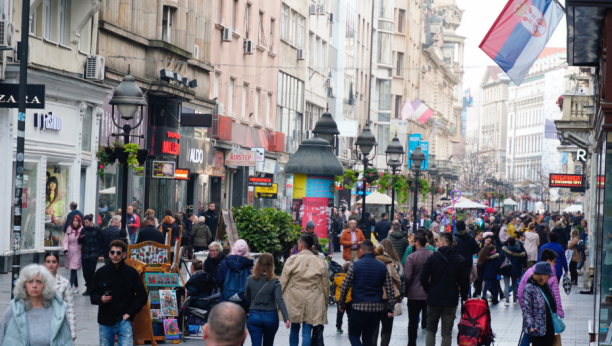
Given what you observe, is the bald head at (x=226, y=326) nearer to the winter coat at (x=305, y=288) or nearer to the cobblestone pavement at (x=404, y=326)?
the winter coat at (x=305, y=288)

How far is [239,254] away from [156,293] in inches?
90.3

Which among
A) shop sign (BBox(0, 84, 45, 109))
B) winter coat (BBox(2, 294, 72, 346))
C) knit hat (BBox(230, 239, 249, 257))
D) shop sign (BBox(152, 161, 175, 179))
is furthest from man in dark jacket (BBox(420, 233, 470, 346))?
shop sign (BBox(152, 161, 175, 179))

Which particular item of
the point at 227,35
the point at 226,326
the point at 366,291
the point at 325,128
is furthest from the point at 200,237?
the point at 226,326

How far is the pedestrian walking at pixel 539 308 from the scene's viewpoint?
1157 centimetres

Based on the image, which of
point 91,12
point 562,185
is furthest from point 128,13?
point 562,185

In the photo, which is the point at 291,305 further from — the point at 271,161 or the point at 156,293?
the point at 271,161

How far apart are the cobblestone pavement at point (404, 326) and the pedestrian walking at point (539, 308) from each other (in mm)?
3388

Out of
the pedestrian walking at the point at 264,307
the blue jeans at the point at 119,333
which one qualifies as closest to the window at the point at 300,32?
the pedestrian walking at the point at 264,307

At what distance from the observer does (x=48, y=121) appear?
24.3m

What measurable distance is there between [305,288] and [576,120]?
2180cm

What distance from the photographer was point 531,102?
17112 centimetres

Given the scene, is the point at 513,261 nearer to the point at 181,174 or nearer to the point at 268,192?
the point at 181,174

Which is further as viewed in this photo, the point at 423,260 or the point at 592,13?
the point at 423,260

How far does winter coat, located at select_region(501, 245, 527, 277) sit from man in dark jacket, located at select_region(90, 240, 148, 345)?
40.1ft
